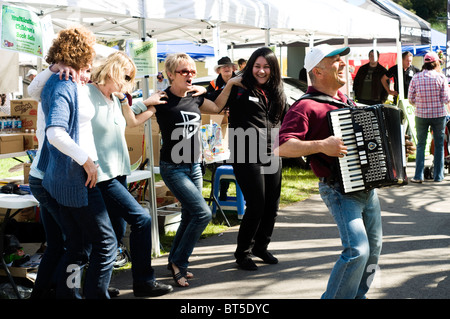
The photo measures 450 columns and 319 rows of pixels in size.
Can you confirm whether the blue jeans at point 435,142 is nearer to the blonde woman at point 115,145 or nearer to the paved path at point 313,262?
the paved path at point 313,262

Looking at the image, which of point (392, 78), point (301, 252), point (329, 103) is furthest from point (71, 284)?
point (392, 78)

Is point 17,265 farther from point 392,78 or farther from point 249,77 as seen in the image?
point 392,78

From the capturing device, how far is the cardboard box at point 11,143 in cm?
699

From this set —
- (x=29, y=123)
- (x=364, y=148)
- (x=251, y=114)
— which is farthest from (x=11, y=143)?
(x=364, y=148)

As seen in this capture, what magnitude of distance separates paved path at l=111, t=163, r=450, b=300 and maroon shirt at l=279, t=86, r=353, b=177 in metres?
1.41

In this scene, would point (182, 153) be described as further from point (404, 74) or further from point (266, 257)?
point (404, 74)

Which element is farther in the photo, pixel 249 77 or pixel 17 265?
pixel 249 77

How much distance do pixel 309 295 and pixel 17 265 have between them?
2.37 metres

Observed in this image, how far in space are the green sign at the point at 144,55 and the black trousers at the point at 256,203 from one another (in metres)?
1.25

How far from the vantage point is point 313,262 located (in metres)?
5.55

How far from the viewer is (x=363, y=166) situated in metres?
3.55

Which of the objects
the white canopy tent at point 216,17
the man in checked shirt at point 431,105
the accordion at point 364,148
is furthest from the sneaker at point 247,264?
the man in checked shirt at point 431,105

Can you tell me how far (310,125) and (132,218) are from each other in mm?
1462

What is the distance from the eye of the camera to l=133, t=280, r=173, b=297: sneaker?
458 cm
